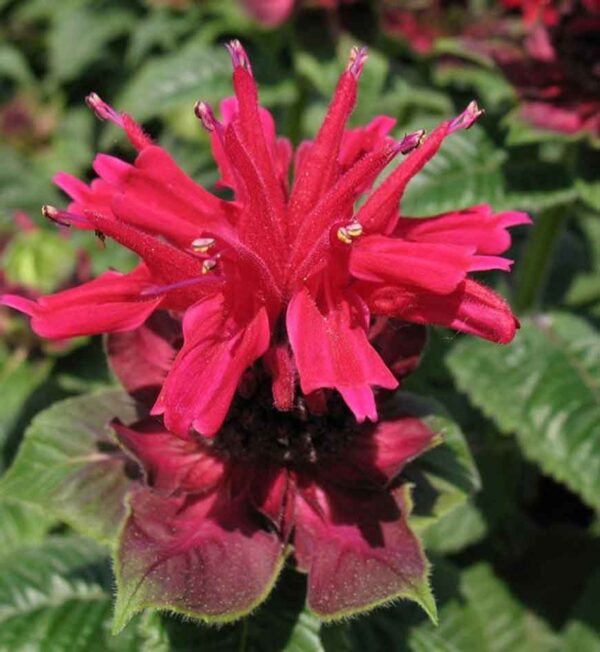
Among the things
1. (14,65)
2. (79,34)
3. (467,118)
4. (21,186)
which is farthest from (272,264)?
(14,65)

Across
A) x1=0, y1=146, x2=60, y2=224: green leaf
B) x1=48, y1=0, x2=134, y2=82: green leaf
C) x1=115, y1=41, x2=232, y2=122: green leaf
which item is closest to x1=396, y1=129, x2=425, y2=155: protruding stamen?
x1=115, y1=41, x2=232, y2=122: green leaf

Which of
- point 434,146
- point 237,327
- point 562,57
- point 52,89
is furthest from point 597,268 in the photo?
point 52,89

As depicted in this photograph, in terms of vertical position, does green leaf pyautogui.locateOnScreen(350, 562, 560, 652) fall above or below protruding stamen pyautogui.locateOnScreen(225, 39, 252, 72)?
below

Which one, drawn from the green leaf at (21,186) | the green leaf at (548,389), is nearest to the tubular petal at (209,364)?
the green leaf at (548,389)

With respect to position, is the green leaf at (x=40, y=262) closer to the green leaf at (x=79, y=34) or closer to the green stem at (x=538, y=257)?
the green stem at (x=538, y=257)

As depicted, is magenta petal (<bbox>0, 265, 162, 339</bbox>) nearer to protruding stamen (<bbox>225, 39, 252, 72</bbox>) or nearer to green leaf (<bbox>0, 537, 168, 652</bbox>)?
protruding stamen (<bbox>225, 39, 252, 72</bbox>)

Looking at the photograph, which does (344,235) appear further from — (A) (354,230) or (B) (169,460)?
(B) (169,460)
